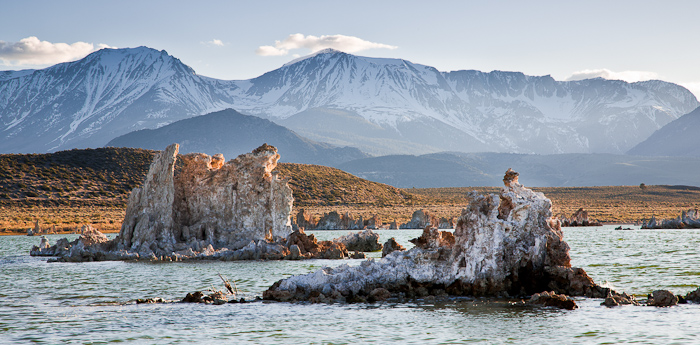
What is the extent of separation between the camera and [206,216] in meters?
39.6

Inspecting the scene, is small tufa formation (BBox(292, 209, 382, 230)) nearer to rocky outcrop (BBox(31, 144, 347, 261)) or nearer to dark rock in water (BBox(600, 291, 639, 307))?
rocky outcrop (BBox(31, 144, 347, 261))

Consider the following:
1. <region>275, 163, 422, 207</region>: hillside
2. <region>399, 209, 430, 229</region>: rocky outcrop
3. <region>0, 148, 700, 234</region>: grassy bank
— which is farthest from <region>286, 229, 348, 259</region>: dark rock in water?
<region>275, 163, 422, 207</region>: hillside

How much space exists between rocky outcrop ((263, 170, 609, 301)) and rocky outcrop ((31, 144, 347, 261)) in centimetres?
1430

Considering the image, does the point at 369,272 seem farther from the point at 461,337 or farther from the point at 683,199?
the point at 683,199

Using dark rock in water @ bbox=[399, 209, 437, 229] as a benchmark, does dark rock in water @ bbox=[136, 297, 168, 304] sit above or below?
above

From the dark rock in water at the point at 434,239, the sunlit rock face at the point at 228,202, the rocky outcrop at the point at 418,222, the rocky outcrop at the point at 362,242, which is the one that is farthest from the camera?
the rocky outcrop at the point at 418,222

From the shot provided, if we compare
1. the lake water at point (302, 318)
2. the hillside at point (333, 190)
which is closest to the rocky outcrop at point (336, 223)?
the hillside at point (333, 190)

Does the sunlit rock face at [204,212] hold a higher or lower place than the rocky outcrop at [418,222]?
higher

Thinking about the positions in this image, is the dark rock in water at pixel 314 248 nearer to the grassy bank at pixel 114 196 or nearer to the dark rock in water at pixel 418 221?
the grassy bank at pixel 114 196

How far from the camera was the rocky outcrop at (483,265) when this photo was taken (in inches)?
825

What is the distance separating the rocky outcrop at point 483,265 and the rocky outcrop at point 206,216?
14.3 m

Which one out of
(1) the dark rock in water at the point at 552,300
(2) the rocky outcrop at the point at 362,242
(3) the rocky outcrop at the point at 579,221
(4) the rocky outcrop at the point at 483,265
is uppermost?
(4) the rocky outcrop at the point at 483,265

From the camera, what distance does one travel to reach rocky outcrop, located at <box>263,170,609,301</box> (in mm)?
20953

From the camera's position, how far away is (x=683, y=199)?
131125mm
